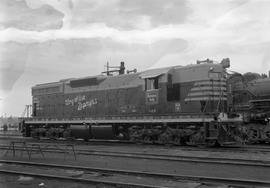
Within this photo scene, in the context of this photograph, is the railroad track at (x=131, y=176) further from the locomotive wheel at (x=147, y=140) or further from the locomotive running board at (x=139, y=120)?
the locomotive wheel at (x=147, y=140)

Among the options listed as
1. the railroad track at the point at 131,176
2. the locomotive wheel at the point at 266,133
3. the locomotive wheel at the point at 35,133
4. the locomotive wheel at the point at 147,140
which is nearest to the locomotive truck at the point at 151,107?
the locomotive wheel at the point at 147,140

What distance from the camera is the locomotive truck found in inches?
733

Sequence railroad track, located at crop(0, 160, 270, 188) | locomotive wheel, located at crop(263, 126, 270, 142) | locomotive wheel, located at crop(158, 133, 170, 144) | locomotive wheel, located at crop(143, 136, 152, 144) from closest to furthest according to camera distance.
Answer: railroad track, located at crop(0, 160, 270, 188), locomotive wheel, located at crop(158, 133, 170, 144), locomotive wheel, located at crop(143, 136, 152, 144), locomotive wheel, located at crop(263, 126, 270, 142)

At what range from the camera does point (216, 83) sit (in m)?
18.9

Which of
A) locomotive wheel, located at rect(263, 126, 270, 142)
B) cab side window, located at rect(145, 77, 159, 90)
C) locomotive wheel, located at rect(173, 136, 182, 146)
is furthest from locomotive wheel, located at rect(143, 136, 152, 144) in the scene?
locomotive wheel, located at rect(263, 126, 270, 142)

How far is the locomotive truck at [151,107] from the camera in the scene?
18.6 metres

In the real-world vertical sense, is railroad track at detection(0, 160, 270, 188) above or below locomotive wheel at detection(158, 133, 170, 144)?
below

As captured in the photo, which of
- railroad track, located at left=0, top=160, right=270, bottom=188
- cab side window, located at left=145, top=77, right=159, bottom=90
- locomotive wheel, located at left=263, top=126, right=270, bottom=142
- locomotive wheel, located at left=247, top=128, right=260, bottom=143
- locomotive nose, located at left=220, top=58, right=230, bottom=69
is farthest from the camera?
locomotive wheel, located at left=247, top=128, right=260, bottom=143

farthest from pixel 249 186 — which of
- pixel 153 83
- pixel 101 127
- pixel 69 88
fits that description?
pixel 69 88

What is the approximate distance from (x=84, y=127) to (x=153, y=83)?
624 centimetres

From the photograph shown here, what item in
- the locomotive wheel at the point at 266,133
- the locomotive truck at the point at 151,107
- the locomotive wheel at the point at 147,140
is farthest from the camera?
the locomotive wheel at the point at 266,133

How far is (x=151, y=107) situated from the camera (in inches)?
818

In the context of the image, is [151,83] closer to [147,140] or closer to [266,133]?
[147,140]

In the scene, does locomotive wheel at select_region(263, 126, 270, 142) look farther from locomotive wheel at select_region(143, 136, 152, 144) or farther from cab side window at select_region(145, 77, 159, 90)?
cab side window at select_region(145, 77, 159, 90)
